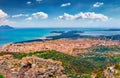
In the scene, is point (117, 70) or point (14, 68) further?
point (14, 68)

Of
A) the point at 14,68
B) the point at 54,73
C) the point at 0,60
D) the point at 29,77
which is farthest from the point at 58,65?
the point at 0,60

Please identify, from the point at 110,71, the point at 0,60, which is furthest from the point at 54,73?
the point at 0,60

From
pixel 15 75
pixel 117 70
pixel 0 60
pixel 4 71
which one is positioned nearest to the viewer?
pixel 117 70

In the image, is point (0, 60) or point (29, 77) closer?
point (29, 77)

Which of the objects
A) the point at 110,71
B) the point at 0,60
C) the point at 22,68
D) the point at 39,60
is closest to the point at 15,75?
the point at 22,68

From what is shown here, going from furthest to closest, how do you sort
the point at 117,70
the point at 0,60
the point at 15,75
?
the point at 0,60
the point at 15,75
the point at 117,70

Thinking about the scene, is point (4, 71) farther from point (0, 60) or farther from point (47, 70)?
point (47, 70)

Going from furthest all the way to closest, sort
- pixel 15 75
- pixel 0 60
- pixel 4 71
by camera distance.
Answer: pixel 0 60 → pixel 4 71 → pixel 15 75

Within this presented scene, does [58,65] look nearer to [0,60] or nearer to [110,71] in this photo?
[110,71]

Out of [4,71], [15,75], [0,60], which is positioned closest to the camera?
[15,75]
